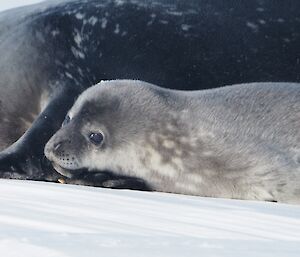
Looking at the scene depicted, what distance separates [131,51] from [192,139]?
1.06 meters

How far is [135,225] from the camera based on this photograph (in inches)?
68.7

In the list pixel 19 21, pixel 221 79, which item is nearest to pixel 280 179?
pixel 221 79

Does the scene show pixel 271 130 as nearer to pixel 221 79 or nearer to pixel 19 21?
pixel 221 79

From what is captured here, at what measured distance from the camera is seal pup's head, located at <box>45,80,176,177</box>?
3.22 meters

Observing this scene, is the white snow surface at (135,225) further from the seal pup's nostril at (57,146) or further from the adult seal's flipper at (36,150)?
the adult seal's flipper at (36,150)

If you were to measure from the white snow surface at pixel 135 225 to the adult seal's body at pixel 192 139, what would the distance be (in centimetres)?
31

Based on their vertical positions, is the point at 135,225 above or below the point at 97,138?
above

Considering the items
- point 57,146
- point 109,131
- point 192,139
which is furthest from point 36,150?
point 192,139

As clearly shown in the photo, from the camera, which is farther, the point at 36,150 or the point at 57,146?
the point at 36,150

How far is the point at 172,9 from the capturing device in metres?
4.10

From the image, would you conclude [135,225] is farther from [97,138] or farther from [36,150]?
[36,150]

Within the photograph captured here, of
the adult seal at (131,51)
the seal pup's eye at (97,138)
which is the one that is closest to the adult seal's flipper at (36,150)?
the adult seal at (131,51)

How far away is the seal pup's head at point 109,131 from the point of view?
3.22 metres

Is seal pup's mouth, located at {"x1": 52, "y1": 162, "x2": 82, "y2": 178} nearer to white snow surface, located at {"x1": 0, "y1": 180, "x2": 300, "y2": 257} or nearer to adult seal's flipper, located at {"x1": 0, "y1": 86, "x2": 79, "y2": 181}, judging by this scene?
adult seal's flipper, located at {"x1": 0, "y1": 86, "x2": 79, "y2": 181}
